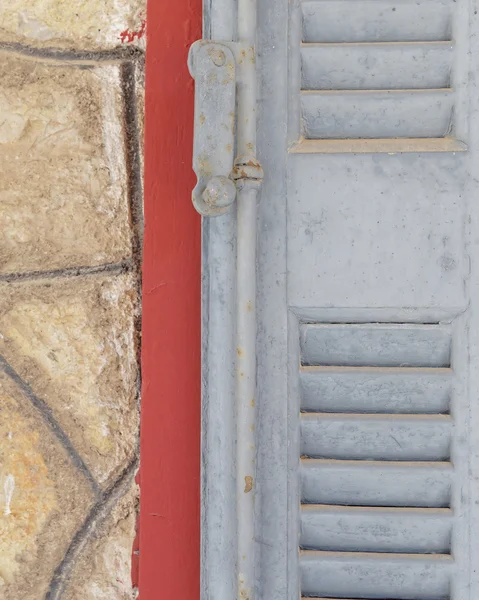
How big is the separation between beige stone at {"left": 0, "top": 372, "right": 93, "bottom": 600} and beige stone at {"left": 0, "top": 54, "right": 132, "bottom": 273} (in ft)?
0.92

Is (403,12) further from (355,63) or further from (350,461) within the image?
(350,461)

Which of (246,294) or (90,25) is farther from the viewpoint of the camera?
(90,25)

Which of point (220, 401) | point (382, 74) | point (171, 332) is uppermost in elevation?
point (382, 74)

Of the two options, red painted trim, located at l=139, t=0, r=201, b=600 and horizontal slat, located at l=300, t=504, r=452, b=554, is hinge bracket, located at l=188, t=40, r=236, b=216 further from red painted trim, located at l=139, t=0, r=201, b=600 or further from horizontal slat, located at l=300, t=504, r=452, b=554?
horizontal slat, located at l=300, t=504, r=452, b=554

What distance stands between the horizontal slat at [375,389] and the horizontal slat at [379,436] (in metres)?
0.02

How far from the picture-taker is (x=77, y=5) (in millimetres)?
1033

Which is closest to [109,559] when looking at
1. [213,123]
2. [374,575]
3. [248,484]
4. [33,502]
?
[33,502]

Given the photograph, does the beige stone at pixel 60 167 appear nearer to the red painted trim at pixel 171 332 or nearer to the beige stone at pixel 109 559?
the red painted trim at pixel 171 332

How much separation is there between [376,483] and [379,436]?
7 cm

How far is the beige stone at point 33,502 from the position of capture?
3.39 feet

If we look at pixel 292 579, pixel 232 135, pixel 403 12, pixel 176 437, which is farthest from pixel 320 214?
pixel 292 579

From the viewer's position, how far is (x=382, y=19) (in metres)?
0.92

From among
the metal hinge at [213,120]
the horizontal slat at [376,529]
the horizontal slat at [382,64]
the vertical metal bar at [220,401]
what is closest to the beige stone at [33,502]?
the vertical metal bar at [220,401]

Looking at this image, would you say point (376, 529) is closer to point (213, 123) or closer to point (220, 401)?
point (220, 401)
